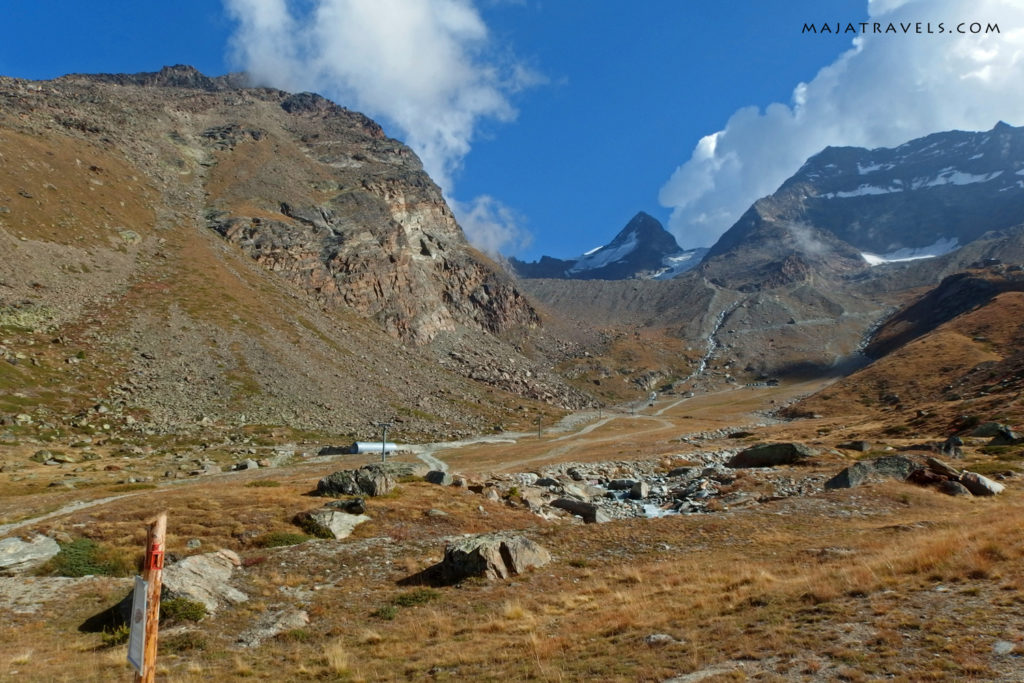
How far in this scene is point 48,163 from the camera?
118188 millimetres

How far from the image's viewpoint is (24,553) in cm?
2267

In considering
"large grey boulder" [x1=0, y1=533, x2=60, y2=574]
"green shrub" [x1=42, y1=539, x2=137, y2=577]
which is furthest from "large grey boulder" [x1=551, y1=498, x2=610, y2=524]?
"large grey boulder" [x1=0, y1=533, x2=60, y2=574]

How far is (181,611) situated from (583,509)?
21.9 metres

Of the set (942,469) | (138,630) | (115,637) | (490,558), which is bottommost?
(942,469)

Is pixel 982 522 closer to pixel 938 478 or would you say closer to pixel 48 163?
pixel 938 478

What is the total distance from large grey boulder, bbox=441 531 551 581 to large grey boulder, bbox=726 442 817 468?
106 feet

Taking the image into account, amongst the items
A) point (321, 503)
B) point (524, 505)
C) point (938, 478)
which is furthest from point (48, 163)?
point (938, 478)

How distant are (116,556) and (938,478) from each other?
43051 mm

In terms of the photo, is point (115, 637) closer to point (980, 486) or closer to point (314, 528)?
point (314, 528)

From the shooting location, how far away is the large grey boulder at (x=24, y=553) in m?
21.8

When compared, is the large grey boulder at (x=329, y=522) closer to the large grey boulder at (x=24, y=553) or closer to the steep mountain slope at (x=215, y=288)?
the large grey boulder at (x=24, y=553)

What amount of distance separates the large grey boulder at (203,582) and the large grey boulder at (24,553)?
7.26 m

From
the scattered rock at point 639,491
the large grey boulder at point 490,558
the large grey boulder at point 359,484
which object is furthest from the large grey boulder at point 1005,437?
the large grey boulder at point 359,484

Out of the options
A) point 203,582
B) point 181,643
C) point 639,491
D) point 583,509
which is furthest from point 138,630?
point 639,491
